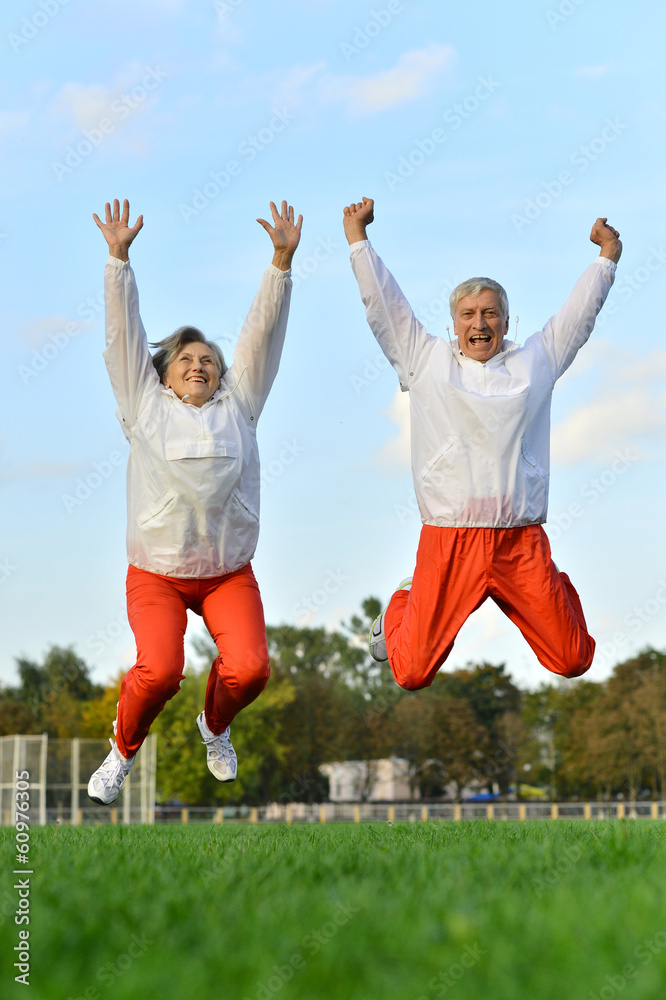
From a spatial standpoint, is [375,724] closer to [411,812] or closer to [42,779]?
[411,812]

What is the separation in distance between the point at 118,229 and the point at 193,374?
41.0 inches

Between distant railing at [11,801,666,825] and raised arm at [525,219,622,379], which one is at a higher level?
raised arm at [525,219,622,379]

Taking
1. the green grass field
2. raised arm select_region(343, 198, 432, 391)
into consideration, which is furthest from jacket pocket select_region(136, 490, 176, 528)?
the green grass field

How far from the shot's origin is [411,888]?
3051 millimetres

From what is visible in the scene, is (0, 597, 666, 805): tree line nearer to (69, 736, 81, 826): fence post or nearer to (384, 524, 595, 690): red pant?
(69, 736, 81, 826): fence post

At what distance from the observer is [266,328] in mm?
6680

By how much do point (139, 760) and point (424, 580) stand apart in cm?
2510

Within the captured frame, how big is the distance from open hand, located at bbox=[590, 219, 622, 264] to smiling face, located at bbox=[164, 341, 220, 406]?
8.56 ft

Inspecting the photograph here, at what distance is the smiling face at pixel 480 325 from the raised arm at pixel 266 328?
1.13 metres

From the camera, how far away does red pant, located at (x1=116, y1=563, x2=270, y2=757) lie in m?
6.21

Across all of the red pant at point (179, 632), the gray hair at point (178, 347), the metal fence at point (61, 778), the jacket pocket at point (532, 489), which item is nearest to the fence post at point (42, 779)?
the metal fence at point (61, 778)

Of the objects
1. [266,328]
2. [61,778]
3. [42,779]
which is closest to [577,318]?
[266,328]

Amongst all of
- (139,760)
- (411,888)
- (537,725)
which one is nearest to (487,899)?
(411,888)

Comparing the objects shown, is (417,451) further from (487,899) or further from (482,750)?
(482,750)
